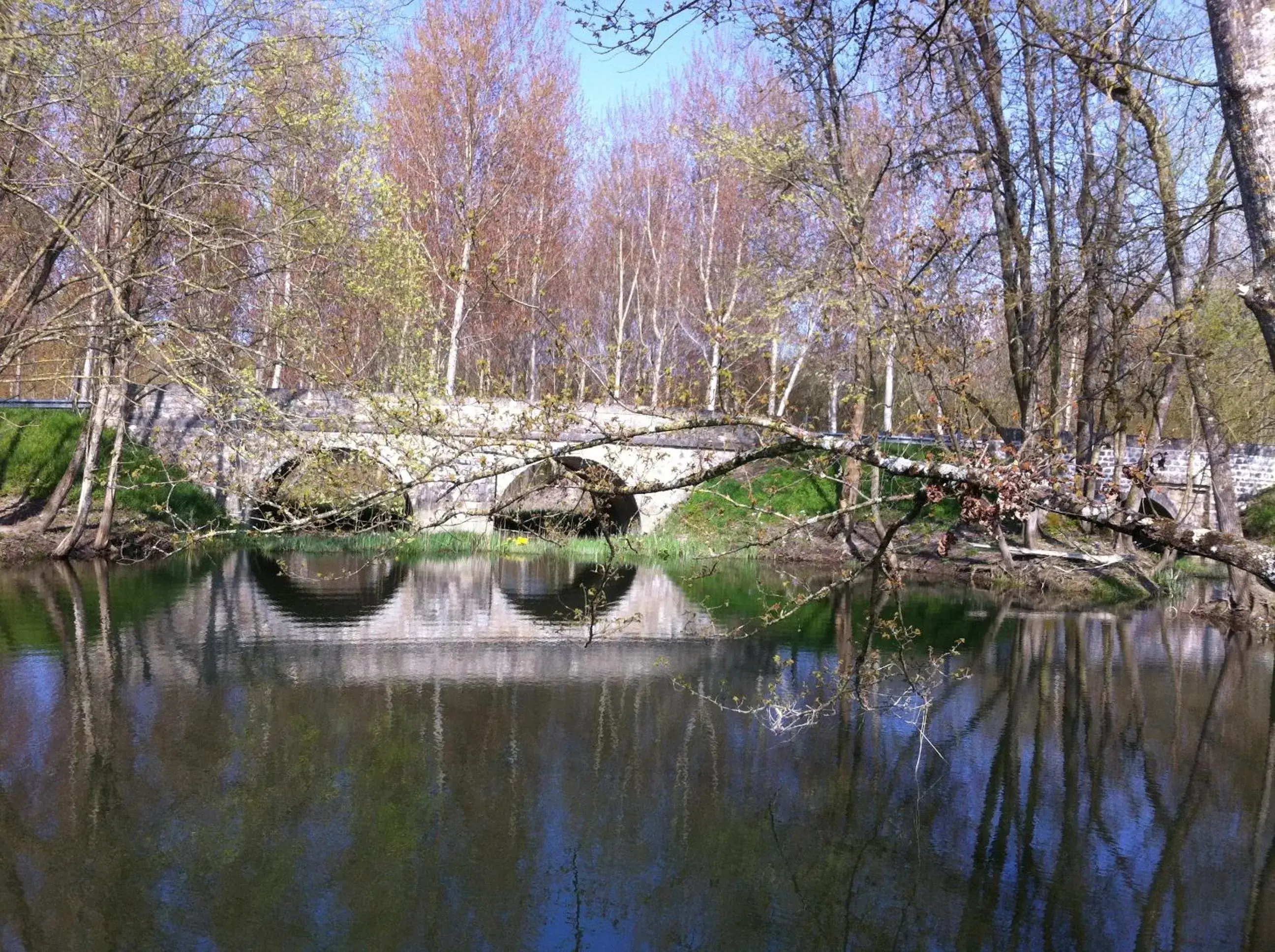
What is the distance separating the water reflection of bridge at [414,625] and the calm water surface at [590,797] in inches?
3.2

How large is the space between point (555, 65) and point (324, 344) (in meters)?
17.4

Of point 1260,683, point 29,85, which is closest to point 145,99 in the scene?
point 29,85

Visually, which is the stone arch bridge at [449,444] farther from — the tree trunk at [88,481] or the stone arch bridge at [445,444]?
the tree trunk at [88,481]

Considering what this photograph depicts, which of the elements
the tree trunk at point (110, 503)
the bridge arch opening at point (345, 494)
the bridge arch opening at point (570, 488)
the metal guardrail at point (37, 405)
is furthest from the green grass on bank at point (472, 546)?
the bridge arch opening at point (570, 488)

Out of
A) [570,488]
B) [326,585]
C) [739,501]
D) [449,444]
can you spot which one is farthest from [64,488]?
[449,444]

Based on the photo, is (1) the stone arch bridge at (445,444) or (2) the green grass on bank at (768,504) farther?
(2) the green grass on bank at (768,504)

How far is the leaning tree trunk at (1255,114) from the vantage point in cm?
367

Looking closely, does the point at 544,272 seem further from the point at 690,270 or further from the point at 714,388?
the point at 714,388

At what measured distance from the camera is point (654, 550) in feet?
59.9

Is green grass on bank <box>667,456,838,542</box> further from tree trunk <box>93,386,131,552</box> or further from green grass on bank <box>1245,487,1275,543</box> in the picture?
tree trunk <box>93,386,131,552</box>

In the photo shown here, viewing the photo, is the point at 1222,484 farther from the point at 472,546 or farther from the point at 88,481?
the point at 88,481

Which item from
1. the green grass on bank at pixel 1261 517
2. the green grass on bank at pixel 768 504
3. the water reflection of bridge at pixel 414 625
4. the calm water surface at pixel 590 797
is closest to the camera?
the calm water surface at pixel 590 797

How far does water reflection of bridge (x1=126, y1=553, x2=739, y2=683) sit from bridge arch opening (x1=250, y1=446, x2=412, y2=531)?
2.69ft

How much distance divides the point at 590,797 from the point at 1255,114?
16.5 feet
